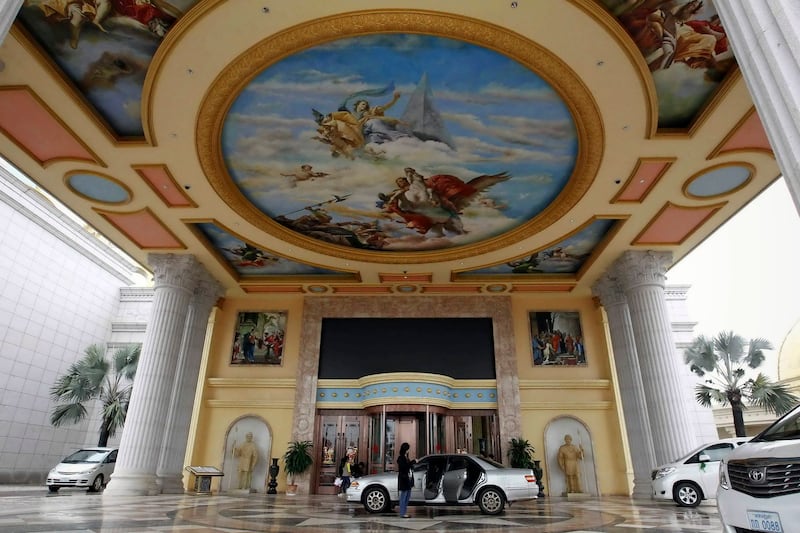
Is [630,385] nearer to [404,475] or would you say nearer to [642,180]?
[642,180]

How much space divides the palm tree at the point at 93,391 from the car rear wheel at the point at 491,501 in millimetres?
14606

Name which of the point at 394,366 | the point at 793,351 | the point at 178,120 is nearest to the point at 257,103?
the point at 178,120

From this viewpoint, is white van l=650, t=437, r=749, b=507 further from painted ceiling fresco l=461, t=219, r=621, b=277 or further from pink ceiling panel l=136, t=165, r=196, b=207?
pink ceiling panel l=136, t=165, r=196, b=207

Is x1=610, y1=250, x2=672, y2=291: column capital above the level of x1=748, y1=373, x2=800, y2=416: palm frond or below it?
above

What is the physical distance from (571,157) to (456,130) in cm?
280

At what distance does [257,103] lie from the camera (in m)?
9.14

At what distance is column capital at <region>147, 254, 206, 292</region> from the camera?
14664 mm

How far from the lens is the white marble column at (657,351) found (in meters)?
12.4

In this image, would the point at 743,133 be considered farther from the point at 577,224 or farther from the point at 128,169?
the point at 128,169

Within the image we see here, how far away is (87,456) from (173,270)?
Answer: 20.2 ft

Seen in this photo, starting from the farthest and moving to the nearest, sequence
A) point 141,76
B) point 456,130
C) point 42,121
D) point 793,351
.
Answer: point 793,351 < point 456,130 < point 42,121 < point 141,76

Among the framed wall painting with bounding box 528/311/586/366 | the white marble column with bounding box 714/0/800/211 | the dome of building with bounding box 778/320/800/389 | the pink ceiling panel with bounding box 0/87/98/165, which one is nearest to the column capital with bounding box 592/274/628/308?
the framed wall painting with bounding box 528/311/586/366

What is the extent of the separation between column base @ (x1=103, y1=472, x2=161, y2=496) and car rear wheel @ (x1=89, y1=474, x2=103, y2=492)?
69.0 inches

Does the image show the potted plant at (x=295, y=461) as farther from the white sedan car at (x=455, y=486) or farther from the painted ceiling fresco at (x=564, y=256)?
the painted ceiling fresco at (x=564, y=256)
